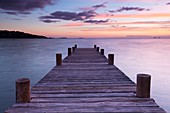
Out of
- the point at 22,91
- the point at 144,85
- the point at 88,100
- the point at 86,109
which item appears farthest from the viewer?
the point at 144,85

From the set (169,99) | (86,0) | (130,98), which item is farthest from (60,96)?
(86,0)

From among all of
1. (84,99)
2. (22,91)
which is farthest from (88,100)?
(22,91)

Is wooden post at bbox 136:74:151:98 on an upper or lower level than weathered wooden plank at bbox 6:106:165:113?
upper

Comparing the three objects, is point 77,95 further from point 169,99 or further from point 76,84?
point 169,99

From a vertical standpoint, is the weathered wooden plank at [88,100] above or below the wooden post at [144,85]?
below

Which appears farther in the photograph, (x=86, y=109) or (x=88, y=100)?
(x=88, y=100)

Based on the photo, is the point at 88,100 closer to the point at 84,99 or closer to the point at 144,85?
the point at 84,99

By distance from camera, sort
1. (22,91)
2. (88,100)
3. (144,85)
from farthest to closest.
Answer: (144,85) < (88,100) < (22,91)

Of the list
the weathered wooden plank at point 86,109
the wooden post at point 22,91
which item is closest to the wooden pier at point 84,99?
the weathered wooden plank at point 86,109

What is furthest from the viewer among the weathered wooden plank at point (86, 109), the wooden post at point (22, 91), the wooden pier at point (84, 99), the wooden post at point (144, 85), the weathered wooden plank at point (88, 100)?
the wooden post at point (144, 85)

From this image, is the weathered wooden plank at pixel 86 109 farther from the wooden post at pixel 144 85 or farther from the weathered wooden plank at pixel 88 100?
the wooden post at pixel 144 85

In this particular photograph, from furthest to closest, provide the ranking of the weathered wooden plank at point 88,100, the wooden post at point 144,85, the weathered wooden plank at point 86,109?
the wooden post at point 144,85 < the weathered wooden plank at point 88,100 < the weathered wooden plank at point 86,109

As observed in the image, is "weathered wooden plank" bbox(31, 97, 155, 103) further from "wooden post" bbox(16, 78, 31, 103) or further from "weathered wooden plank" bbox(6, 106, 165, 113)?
"weathered wooden plank" bbox(6, 106, 165, 113)

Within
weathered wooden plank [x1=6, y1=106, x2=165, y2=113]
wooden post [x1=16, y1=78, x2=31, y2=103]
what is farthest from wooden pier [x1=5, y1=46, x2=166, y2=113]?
wooden post [x1=16, y1=78, x2=31, y2=103]
